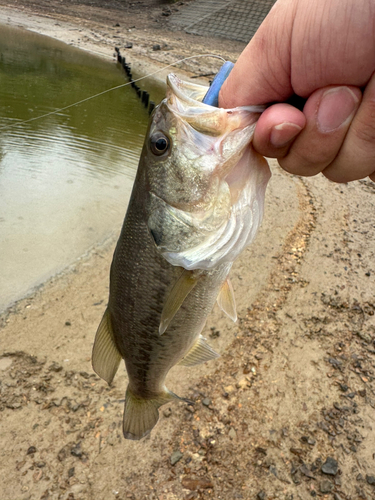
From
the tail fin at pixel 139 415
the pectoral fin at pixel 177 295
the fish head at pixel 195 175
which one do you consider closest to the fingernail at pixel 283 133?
the fish head at pixel 195 175

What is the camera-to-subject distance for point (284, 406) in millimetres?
3240

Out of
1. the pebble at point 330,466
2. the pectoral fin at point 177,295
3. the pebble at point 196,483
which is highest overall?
Result: the pectoral fin at point 177,295

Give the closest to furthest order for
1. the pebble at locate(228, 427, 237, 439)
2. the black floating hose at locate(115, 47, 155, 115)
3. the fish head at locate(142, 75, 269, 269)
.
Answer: the fish head at locate(142, 75, 269, 269) → the pebble at locate(228, 427, 237, 439) → the black floating hose at locate(115, 47, 155, 115)

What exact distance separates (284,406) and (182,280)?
6.77ft

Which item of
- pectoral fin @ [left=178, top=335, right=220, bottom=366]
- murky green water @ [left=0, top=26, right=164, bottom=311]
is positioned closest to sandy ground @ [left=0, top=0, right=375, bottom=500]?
murky green water @ [left=0, top=26, right=164, bottom=311]

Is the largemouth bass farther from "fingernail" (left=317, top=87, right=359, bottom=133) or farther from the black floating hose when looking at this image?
the black floating hose

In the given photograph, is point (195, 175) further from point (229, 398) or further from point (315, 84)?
point (229, 398)

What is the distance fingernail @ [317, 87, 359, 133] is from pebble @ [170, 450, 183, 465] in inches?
99.2

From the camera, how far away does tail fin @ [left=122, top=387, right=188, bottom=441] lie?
2150 millimetres

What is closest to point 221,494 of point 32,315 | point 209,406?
point 209,406

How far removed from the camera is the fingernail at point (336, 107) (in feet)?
4.43

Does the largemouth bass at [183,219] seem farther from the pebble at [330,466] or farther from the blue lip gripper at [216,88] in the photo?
the pebble at [330,466]

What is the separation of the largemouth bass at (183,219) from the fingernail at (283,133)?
0.41ft

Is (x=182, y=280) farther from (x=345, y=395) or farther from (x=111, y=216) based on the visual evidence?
(x=111, y=216)
